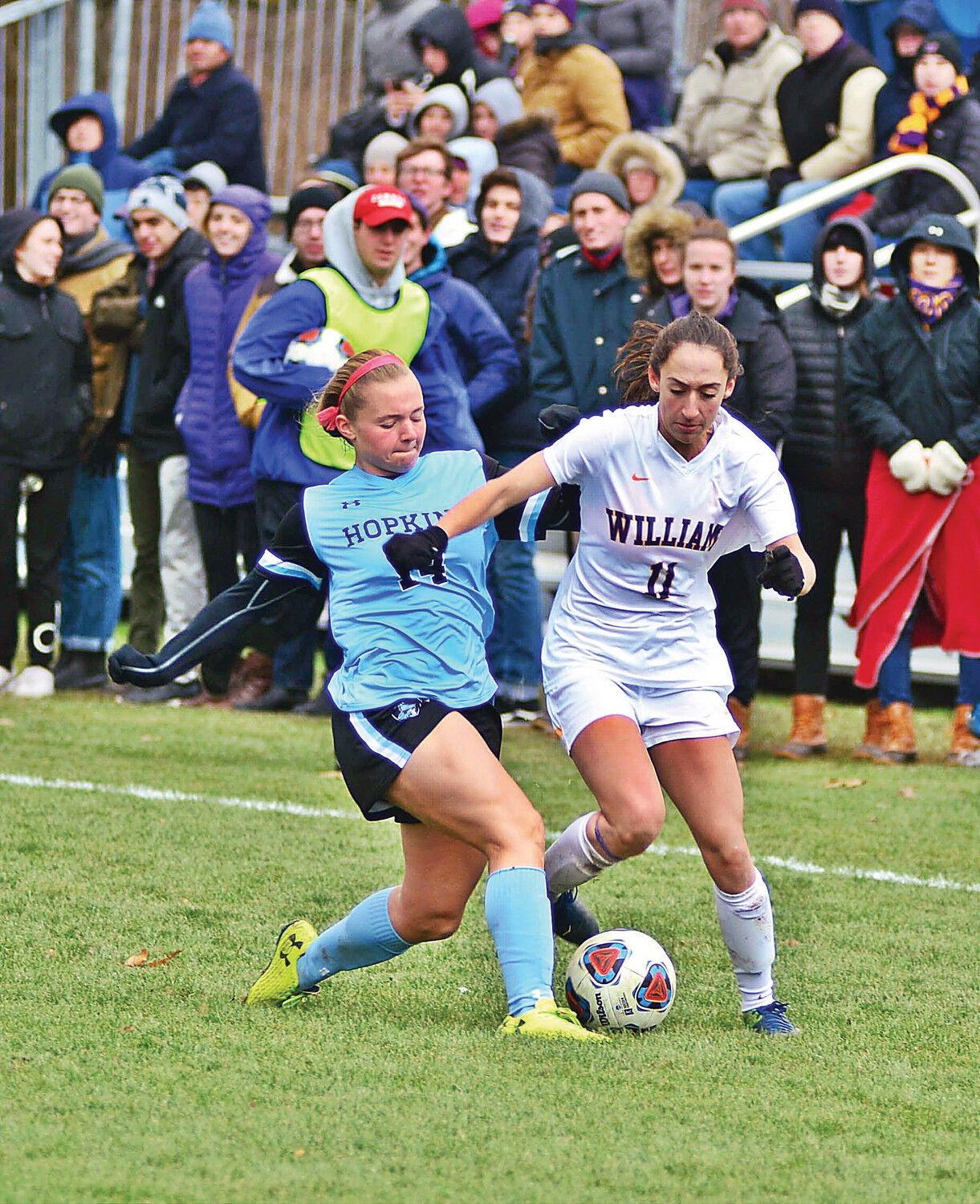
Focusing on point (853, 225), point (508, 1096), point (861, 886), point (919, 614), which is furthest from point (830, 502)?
point (508, 1096)

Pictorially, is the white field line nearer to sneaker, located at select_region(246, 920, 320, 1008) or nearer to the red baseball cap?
sneaker, located at select_region(246, 920, 320, 1008)

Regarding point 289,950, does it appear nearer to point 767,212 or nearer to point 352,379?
point 352,379

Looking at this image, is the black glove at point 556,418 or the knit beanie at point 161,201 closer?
the black glove at point 556,418

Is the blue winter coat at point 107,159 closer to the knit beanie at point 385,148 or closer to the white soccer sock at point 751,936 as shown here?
the knit beanie at point 385,148

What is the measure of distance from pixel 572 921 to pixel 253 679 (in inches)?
199

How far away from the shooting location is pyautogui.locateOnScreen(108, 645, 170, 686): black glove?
4852 mm

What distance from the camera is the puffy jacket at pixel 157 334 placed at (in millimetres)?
10047

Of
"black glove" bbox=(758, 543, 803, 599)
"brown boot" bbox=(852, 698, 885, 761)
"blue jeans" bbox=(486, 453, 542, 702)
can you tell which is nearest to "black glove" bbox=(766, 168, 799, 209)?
"blue jeans" bbox=(486, 453, 542, 702)

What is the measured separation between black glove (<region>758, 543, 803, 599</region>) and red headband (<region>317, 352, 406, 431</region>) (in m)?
1.11

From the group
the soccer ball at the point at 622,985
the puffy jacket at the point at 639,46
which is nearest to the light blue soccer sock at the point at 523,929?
the soccer ball at the point at 622,985

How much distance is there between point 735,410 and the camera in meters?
8.45

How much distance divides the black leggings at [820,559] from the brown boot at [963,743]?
2.24 feet

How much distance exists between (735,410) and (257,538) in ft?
9.11

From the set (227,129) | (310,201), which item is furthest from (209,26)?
(310,201)
